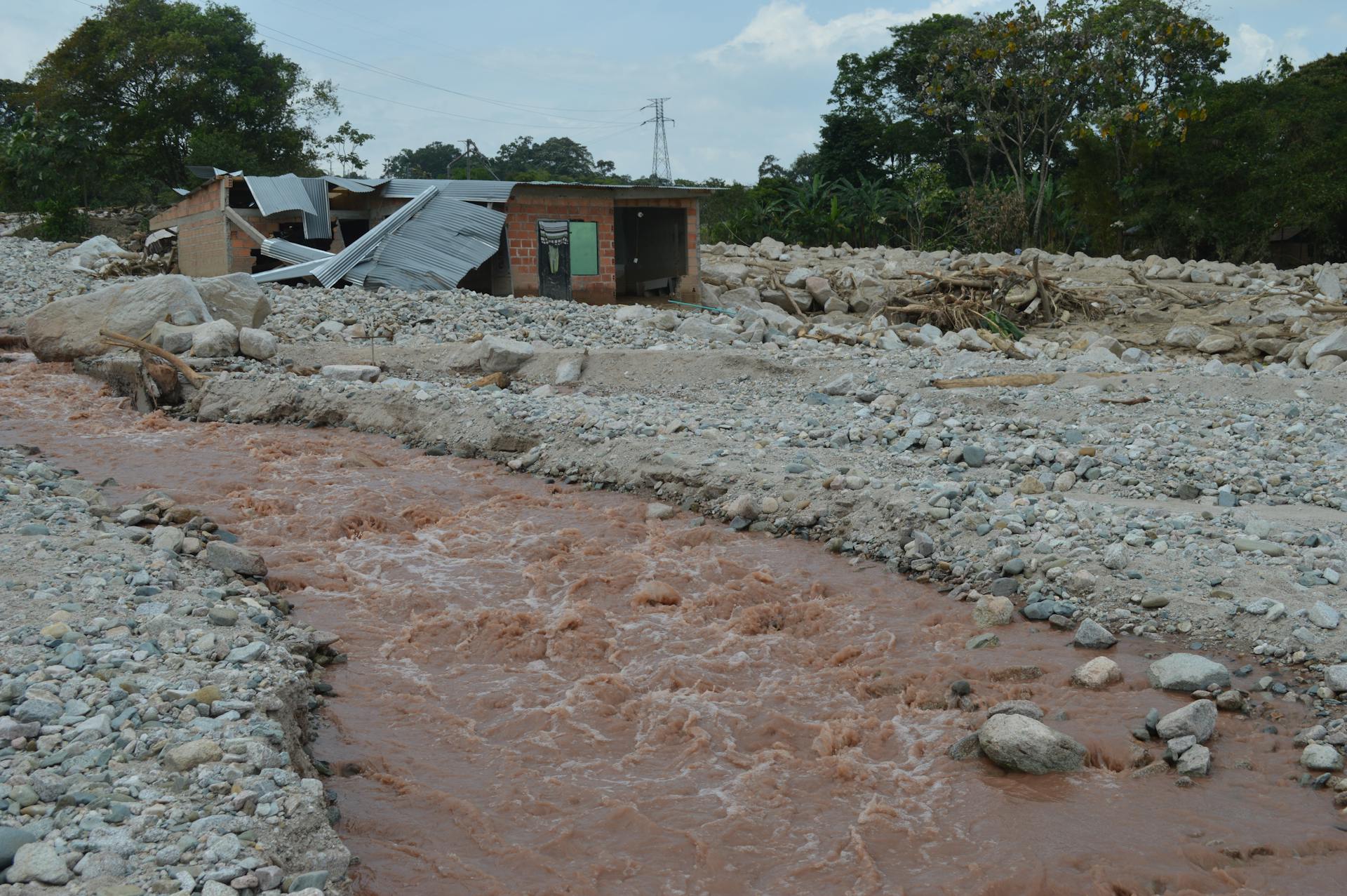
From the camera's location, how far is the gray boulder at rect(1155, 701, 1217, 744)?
455 cm

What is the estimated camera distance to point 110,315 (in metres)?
14.2

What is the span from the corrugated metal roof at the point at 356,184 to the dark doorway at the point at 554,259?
3.67 m

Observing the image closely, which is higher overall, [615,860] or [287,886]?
[287,886]

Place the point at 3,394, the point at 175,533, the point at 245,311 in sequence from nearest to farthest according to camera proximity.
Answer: the point at 175,533 → the point at 3,394 → the point at 245,311

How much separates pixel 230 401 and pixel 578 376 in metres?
3.94

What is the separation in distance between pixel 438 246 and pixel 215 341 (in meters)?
5.95

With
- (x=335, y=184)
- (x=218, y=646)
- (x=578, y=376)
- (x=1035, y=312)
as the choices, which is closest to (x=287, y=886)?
(x=218, y=646)

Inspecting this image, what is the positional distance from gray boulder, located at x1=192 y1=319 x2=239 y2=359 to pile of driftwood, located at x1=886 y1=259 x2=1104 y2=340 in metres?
11.4

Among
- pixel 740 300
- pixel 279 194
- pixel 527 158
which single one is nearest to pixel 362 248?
pixel 279 194

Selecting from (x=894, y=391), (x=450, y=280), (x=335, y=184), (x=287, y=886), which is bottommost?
(x=287, y=886)

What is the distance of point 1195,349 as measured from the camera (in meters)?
16.6

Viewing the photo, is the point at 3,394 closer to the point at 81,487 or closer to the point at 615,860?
the point at 81,487

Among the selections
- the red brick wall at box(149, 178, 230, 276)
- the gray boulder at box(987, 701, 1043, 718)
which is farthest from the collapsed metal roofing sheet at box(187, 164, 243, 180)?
the gray boulder at box(987, 701, 1043, 718)

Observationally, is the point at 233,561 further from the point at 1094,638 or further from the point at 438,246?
the point at 438,246
